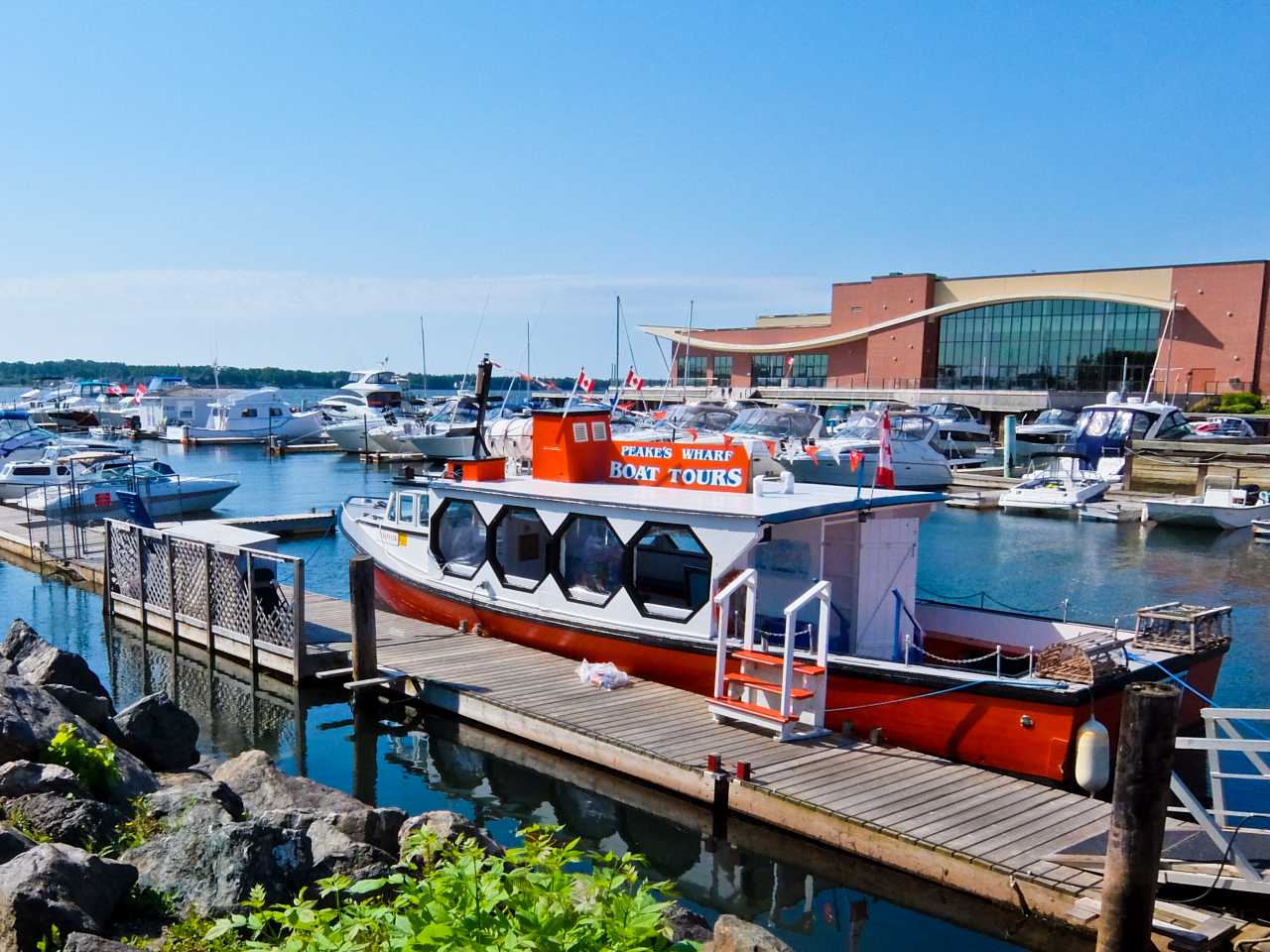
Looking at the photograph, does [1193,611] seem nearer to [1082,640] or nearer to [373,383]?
[1082,640]

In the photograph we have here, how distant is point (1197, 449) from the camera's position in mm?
43469

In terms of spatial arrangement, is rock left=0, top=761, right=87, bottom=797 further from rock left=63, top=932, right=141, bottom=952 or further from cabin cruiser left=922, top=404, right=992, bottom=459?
cabin cruiser left=922, top=404, right=992, bottom=459

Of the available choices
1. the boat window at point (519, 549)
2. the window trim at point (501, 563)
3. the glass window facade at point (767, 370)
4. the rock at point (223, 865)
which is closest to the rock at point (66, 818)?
the rock at point (223, 865)

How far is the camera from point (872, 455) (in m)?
41.1

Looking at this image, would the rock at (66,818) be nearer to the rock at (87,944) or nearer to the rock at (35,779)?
the rock at (35,779)

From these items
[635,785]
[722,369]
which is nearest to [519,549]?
[635,785]

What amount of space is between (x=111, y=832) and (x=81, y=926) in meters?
2.04

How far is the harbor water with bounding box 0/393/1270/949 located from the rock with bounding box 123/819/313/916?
4485 millimetres

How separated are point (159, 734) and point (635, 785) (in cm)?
511

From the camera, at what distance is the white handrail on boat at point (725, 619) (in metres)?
11.4

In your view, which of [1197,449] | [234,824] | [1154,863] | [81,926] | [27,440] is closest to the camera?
[81,926]

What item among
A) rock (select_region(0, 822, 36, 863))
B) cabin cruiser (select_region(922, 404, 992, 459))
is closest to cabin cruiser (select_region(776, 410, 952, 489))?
cabin cruiser (select_region(922, 404, 992, 459))

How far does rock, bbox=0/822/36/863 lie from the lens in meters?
6.14

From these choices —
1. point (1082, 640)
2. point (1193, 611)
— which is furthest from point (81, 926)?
point (1193, 611)
